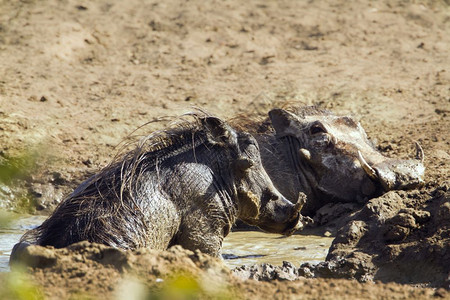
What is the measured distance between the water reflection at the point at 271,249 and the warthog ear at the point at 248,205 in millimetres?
498

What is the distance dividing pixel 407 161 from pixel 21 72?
5.43 metres

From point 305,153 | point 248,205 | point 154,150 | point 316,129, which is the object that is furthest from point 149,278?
point 316,129

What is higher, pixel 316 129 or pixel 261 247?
pixel 316 129

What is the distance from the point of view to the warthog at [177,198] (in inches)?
202

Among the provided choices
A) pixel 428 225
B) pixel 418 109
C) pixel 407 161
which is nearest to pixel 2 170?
pixel 428 225

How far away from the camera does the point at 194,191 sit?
5473 mm

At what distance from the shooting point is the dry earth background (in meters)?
9.35

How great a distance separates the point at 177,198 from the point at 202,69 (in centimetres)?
629

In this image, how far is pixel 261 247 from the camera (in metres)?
7.12

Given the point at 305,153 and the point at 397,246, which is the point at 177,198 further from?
the point at 305,153

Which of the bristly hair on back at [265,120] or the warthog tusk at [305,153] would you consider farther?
the bristly hair on back at [265,120]

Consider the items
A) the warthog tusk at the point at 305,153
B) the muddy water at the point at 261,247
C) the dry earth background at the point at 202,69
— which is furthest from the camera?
the dry earth background at the point at 202,69

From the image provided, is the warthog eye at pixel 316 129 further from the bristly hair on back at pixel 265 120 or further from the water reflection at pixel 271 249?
the water reflection at pixel 271 249

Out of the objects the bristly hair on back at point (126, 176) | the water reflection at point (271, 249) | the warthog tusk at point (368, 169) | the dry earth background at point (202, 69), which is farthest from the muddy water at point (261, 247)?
the dry earth background at point (202, 69)
